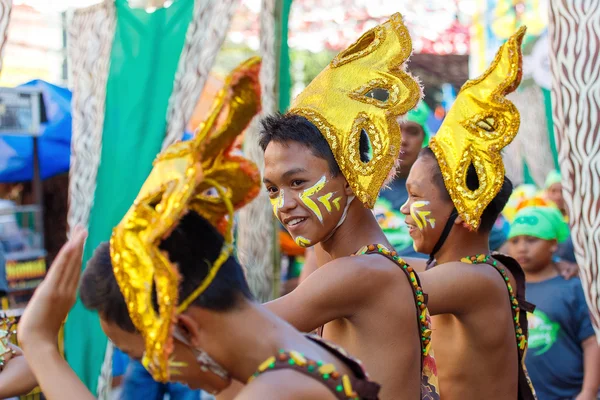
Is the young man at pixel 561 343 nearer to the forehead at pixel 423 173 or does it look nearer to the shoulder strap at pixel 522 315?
the shoulder strap at pixel 522 315

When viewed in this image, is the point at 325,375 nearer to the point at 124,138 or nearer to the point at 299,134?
the point at 299,134

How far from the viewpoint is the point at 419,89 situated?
9.50ft

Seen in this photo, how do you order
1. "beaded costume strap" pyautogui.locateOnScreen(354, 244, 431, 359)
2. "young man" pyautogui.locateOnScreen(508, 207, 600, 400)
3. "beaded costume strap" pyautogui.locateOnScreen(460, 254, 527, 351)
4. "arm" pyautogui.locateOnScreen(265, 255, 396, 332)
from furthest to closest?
1. "young man" pyautogui.locateOnScreen(508, 207, 600, 400)
2. "beaded costume strap" pyautogui.locateOnScreen(460, 254, 527, 351)
3. "beaded costume strap" pyautogui.locateOnScreen(354, 244, 431, 359)
4. "arm" pyautogui.locateOnScreen(265, 255, 396, 332)

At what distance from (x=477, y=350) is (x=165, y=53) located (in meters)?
2.65

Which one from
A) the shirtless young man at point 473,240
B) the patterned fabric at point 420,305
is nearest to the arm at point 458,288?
the shirtless young man at point 473,240

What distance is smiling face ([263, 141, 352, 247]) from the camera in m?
2.62

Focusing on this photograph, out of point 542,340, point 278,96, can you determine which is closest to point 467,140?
point 542,340

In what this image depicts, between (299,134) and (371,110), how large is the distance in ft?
0.93

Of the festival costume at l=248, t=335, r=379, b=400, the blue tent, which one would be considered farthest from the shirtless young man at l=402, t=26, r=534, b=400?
the blue tent

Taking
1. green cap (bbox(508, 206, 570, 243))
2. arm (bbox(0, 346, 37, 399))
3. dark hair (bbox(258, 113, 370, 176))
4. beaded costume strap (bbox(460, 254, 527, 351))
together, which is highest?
dark hair (bbox(258, 113, 370, 176))

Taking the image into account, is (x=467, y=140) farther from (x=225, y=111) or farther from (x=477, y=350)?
(x=225, y=111)

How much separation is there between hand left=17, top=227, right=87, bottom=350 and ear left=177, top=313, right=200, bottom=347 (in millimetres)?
357

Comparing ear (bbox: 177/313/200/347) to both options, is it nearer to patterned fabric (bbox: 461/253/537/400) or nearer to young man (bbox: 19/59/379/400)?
young man (bbox: 19/59/379/400)

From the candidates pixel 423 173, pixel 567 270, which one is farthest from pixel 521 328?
pixel 567 270
